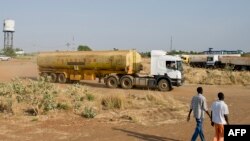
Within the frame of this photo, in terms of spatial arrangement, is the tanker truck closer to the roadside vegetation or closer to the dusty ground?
the roadside vegetation

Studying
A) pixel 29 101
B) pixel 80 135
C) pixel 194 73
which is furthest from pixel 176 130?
pixel 194 73

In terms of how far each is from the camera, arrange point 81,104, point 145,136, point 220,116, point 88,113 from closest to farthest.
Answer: point 220,116
point 145,136
point 88,113
point 81,104

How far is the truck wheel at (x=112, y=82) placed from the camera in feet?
100

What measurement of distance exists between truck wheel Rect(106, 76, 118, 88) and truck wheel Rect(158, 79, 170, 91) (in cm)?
374

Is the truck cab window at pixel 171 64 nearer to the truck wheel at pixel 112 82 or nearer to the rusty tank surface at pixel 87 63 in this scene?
the rusty tank surface at pixel 87 63

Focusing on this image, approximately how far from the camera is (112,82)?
30.7m

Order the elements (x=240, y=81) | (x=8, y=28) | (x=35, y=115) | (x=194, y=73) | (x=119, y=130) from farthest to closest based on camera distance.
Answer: (x=8, y=28), (x=194, y=73), (x=240, y=81), (x=35, y=115), (x=119, y=130)

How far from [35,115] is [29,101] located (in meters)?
2.35

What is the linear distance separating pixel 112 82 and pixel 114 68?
115 centimetres

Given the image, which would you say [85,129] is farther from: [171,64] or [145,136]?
[171,64]

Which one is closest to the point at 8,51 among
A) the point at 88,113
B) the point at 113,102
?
the point at 113,102

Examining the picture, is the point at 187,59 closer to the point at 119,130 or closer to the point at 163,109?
the point at 163,109

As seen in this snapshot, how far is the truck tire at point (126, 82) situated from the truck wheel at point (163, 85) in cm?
237

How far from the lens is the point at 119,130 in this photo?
13422 millimetres
